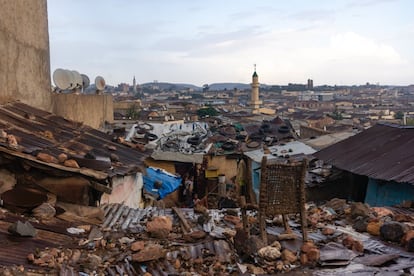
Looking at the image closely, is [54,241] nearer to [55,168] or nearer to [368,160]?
[55,168]

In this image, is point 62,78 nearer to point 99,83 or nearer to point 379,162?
point 99,83

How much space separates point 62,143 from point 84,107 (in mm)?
5892

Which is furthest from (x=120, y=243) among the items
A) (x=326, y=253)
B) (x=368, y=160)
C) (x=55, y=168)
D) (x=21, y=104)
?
(x=368, y=160)

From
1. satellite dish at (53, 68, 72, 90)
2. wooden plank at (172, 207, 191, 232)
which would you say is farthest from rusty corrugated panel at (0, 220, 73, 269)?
satellite dish at (53, 68, 72, 90)

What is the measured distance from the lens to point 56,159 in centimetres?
500

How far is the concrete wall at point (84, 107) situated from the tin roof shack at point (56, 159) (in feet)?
9.96

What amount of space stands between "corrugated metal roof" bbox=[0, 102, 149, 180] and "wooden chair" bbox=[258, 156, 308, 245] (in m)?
1.84

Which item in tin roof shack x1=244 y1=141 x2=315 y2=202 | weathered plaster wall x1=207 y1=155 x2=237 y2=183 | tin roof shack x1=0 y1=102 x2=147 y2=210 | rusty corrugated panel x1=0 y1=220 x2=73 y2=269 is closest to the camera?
rusty corrugated panel x1=0 y1=220 x2=73 y2=269

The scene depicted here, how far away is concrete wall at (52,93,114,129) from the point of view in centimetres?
1056

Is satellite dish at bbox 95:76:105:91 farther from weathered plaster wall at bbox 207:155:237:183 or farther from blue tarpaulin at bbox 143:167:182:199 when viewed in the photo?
weathered plaster wall at bbox 207:155:237:183

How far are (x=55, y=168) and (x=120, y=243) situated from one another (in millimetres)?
1180

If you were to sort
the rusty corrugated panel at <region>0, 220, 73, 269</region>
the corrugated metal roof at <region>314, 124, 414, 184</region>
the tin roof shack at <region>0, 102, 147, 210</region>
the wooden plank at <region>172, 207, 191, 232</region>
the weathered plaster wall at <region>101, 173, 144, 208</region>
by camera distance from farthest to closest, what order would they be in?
the corrugated metal roof at <region>314, 124, 414, 184</region> → the weathered plaster wall at <region>101, 173, 144, 208</region> → the wooden plank at <region>172, 207, 191, 232</region> → the tin roof shack at <region>0, 102, 147, 210</region> → the rusty corrugated panel at <region>0, 220, 73, 269</region>

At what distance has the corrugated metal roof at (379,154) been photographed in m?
8.73

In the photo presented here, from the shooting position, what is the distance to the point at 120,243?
4.24 m
